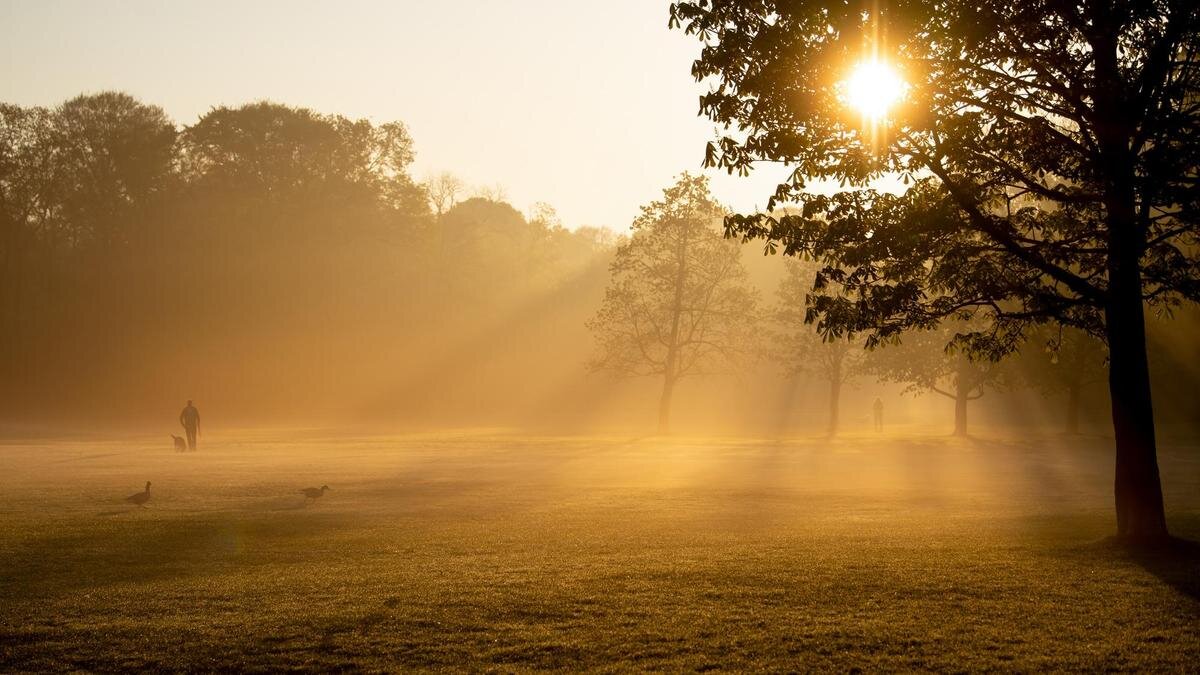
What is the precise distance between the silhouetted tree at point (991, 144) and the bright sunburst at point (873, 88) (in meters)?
0.17

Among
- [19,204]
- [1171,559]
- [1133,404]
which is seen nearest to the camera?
[1171,559]

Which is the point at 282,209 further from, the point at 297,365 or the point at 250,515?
the point at 250,515

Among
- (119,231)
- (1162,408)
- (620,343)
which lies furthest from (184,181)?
(1162,408)

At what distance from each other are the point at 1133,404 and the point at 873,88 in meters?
6.27

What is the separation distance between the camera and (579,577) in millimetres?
14125

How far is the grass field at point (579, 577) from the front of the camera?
10633 millimetres

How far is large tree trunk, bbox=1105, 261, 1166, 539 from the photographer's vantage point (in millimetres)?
16250

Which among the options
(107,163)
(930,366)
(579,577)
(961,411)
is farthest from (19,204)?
(579,577)

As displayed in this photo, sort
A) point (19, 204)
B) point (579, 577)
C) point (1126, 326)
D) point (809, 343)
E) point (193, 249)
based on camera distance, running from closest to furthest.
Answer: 1. point (579, 577)
2. point (1126, 326)
3. point (809, 343)
4. point (19, 204)
5. point (193, 249)

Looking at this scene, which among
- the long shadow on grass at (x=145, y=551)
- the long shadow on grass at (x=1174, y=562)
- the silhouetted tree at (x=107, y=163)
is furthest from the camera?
the silhouetted tree at (x=107, y=163)

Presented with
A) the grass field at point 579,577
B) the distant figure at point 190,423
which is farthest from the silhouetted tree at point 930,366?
the distant figure at point 190,423

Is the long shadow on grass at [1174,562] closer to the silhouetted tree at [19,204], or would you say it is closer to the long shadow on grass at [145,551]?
the long shadow on grass at [145,551]

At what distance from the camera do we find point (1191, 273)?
59.0 feet

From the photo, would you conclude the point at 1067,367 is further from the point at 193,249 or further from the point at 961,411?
the point at 193,249
